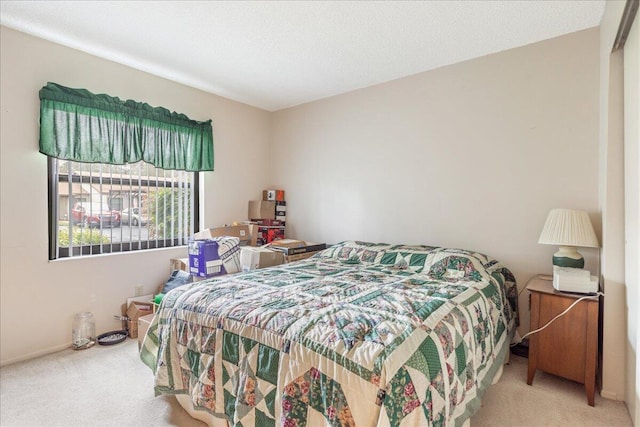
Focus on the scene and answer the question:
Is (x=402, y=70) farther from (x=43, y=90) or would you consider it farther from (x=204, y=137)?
(x=43, y=90)

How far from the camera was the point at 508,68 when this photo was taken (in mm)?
2713

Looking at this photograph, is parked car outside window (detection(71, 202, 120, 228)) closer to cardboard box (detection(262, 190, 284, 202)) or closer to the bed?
the bed

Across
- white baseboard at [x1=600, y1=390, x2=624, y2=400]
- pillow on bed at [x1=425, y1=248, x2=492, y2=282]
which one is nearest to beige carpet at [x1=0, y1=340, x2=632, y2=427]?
white baseboard at [x1=600, y1=390, x2=624, y2=400]

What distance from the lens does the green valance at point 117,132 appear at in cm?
259

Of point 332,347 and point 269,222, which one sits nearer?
point 332,347

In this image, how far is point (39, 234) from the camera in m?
2.57

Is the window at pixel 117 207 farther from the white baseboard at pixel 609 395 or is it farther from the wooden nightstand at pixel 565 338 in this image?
the white baseboard at pixel 609 395

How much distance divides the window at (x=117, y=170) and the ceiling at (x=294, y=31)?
1.60 ft

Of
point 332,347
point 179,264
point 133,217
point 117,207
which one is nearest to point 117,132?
point 117,207

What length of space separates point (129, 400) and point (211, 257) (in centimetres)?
119

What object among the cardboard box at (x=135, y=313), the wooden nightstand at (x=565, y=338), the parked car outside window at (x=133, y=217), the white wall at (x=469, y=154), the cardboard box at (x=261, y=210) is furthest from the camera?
the cardboard box at (x=261, y=210)

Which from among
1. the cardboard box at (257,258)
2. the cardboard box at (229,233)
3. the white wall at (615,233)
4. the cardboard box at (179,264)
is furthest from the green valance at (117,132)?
the white wall at (615,233)

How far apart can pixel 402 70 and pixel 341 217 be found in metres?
1.66

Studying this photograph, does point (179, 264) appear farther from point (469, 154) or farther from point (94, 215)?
point (469, 154)
